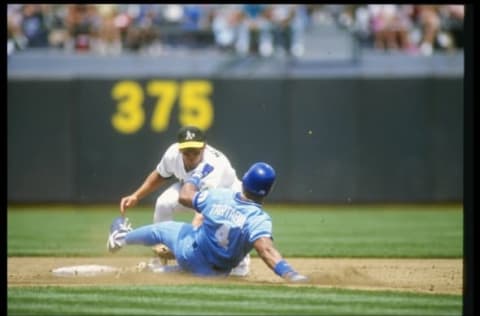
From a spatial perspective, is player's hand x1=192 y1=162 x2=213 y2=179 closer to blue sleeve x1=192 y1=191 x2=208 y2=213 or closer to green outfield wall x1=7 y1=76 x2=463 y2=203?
blue sleeve x1=192 y1=191 x2=208 y2=213

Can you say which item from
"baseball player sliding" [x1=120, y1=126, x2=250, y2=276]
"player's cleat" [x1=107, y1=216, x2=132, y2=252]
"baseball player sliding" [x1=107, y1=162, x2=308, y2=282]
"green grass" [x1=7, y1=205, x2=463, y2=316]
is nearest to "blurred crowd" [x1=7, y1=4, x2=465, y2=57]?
"green grass" [x1=7, y1=205, x2=463, y2=316]

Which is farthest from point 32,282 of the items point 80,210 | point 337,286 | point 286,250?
point 80,210

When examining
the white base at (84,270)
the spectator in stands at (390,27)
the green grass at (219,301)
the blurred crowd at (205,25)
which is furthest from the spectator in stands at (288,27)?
the green grass at (219,301)

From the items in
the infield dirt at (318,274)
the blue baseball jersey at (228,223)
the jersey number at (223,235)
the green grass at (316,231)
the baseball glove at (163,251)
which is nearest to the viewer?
the blue baseball jersey at (228,223)

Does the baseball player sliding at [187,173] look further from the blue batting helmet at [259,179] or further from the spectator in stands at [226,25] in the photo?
the spectator in stands at [226,25]

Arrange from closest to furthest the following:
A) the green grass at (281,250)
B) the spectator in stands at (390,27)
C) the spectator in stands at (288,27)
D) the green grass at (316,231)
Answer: the green grass at (281,250) → the green grass at (316,231) → the spectator in stands at (288,27) → the spectator in stands at (390,27)

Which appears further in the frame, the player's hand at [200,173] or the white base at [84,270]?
the white base at [84,270]
